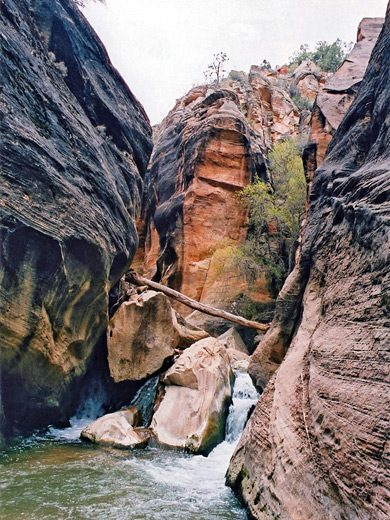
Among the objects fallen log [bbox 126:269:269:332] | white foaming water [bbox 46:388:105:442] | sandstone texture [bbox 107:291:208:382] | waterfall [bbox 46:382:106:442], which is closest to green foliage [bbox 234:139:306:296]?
fallen log [bbox 126:269:269:332]

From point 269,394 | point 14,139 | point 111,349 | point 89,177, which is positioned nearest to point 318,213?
point 269,394

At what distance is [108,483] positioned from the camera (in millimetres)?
5355

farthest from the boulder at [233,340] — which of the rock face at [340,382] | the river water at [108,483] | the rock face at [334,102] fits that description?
the rock face at [340,382]

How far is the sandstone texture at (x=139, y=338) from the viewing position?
32.4 ft

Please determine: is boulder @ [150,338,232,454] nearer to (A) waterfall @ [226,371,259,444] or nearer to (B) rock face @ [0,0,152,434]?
(A) waterfall @ [226,371,259,444]

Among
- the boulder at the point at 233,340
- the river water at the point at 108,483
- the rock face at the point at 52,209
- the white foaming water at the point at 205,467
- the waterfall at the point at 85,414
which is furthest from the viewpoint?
the boulder at the point at 233,340

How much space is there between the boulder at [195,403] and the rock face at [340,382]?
2133 mm

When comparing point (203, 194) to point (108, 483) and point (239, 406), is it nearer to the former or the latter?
point (239, 406)

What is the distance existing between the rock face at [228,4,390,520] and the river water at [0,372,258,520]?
2.35 ft

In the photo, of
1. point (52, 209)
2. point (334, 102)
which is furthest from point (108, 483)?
point (334, 102)

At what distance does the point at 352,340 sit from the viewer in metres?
3.82

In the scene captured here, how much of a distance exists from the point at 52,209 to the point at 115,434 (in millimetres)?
4843

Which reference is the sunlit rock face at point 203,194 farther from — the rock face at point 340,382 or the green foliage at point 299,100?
the green foliage at point 299,100

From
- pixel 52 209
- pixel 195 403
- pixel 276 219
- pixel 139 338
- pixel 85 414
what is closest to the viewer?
pixel 52 209
